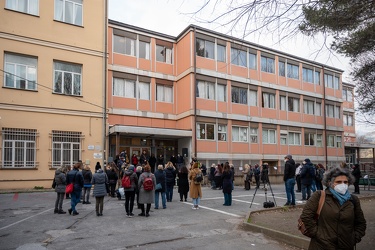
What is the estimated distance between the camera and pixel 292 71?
3531 centimetres

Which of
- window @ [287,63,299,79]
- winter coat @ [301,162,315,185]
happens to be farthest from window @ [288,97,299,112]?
winter coat @ [301,162,315,185]

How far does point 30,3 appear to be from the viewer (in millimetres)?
20453

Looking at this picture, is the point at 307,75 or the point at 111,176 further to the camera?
the point at 307,75

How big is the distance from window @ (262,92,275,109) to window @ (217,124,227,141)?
5.80 metres

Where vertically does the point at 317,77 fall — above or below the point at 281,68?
below

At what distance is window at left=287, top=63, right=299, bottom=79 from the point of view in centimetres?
3502

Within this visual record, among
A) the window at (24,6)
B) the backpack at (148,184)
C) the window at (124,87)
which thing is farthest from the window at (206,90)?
the backpack at (148,184)

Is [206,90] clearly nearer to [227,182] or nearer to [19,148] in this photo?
[19,148]

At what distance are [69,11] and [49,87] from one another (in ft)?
17.4

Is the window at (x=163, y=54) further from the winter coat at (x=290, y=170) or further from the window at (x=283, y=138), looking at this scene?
the winter coat at (x=290, y=170)

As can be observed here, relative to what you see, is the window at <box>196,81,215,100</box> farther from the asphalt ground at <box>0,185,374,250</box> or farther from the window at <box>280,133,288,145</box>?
the asphalt ground at <box>0,185,374,250</box>

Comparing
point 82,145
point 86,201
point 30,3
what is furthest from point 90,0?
point 86,201

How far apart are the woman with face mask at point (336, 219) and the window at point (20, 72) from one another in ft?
64.9

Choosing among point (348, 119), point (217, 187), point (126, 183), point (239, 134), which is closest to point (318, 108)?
point (239, 134)
